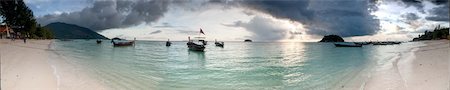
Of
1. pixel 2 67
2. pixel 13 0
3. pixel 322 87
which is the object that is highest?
pixel 13 0

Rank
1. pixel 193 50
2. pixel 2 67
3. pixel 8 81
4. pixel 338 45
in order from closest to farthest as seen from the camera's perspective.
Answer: pixel 8 81
pixel 2 67
pixel 193 50
pixel 338 45

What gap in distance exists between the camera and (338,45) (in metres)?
38.1

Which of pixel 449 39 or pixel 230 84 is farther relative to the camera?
pixel 449 39

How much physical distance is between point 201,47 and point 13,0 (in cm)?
1897

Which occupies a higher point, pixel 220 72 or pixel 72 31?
pixel 72 31

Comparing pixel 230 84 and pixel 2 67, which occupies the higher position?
pixel 2 67

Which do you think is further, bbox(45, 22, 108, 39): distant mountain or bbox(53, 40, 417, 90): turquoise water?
bbox(53, 40, 417, 90): turquoise water

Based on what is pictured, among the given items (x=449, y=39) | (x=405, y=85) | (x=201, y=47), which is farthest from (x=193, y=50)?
(x=449, y=39)

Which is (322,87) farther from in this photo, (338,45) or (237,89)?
(338,45)

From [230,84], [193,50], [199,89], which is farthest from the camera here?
[193,50]

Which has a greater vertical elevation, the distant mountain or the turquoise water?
the distant mountain

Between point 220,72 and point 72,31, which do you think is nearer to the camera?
point 72,31

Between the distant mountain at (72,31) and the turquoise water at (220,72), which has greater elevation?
the distant mountain at (72,31)

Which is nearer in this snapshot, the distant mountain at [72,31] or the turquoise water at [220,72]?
the distant mountain at [72,31]
